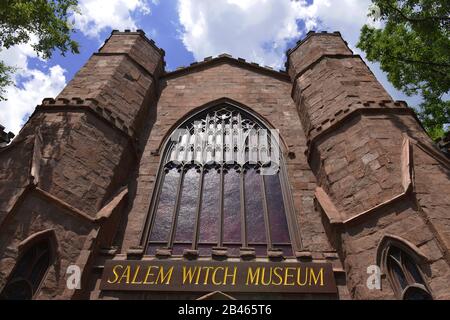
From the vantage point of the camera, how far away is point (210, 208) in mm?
7676

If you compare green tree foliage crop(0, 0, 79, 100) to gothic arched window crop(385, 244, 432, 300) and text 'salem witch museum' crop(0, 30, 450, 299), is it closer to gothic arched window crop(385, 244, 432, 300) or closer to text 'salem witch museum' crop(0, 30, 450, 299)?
text 'salem witch museum' crop(0, 30, 450, 299)

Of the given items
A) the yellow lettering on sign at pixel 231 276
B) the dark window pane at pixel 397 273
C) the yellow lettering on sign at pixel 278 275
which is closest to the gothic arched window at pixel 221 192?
the yellow lettering on sign at pixel 278 275

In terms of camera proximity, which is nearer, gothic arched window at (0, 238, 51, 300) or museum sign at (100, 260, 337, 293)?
gothic arched window at (0, 238, 51, 300)

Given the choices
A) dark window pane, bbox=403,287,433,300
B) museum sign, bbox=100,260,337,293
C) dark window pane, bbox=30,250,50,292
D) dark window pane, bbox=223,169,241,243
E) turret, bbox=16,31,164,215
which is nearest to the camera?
dark window pane, bbox=403,287,433,300

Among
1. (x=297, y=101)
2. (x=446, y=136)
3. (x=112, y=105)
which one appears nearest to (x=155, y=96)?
(x=112, y=105)

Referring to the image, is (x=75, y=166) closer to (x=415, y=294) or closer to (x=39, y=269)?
(x=39, y=269)

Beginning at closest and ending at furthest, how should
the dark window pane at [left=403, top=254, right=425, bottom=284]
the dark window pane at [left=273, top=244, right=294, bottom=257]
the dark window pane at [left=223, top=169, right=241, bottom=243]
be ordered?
the dark window pane at [left=403, top=254, right=425, bottom=284]
the dark window pane at [left=273, top=244, right=294, bottom=257]
the dark window pane at [left=223, top=169, right=241, bottom=243]

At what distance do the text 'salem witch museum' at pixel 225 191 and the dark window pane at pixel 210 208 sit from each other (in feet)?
0.10

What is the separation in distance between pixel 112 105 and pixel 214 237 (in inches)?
161

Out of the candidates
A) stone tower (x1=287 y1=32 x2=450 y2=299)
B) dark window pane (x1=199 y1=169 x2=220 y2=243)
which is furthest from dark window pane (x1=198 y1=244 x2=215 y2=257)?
stone tower (x1=287 y1=32 x2=450 y2=299)

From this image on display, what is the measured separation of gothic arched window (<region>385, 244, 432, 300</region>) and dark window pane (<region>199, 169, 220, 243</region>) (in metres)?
3.12

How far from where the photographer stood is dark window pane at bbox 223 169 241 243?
7066 mm

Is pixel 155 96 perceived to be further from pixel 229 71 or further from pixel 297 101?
pixel 297 101

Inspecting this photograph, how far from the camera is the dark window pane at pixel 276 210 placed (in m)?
7.00
